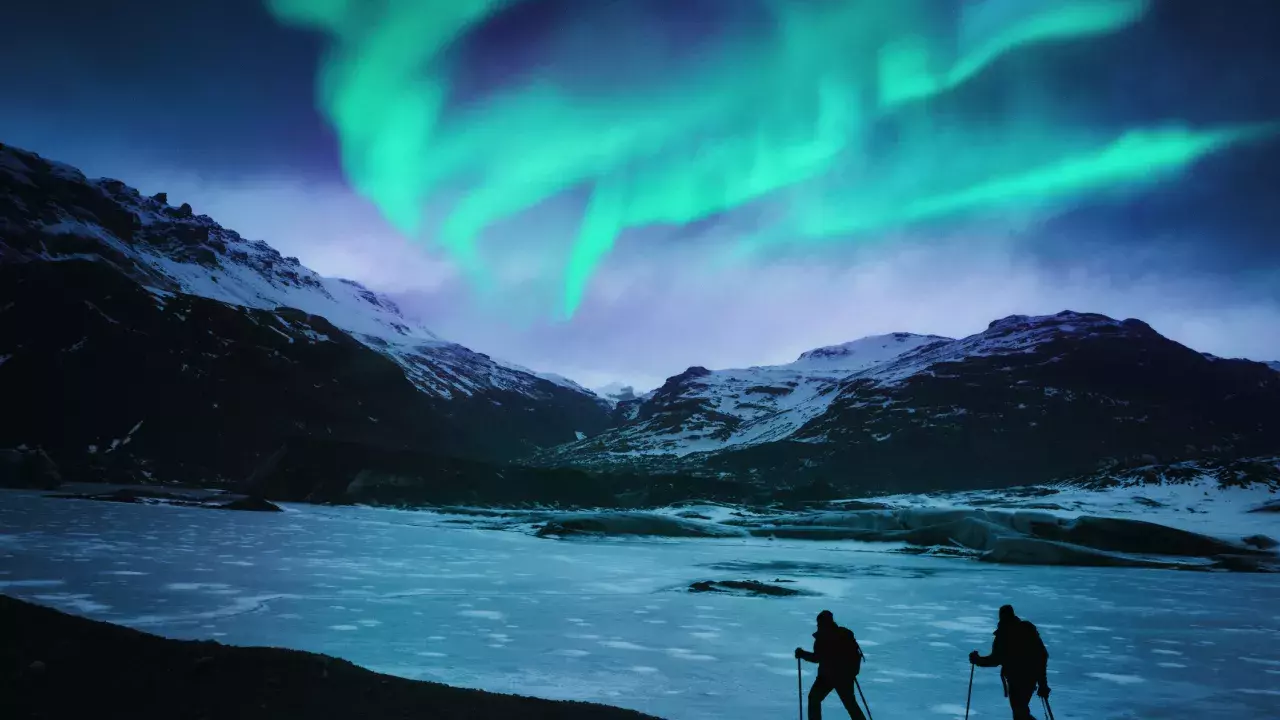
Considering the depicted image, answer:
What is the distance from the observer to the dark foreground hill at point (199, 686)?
9.16 m

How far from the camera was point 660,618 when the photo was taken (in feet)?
64.0

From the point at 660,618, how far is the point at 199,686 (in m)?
11.8

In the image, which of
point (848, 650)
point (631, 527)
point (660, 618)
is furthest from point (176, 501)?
point (848, 650)

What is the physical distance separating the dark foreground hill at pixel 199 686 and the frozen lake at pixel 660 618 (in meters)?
1.24

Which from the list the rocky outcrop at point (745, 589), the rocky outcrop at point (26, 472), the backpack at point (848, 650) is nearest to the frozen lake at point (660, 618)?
the rocky outcrop at point (745, 589)

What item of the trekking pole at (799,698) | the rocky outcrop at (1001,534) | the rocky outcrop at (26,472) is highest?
the rocky outcrop at (26,472)

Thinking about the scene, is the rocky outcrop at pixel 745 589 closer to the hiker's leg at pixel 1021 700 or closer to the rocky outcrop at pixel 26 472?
the hiker's leg at pixel 1021 700

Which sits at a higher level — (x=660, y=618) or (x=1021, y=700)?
(x=1021, y=700)

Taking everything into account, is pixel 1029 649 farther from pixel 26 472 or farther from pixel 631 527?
pixel 26 472

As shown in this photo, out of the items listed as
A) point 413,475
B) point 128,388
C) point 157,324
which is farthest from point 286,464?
point 157,324

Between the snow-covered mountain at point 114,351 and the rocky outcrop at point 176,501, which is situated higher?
the snow-covered mountain at point 114,351

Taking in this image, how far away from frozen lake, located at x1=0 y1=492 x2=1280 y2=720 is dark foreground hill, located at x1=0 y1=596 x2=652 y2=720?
1.24m

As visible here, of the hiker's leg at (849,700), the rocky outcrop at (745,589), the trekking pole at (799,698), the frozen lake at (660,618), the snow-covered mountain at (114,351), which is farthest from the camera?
the snow-covered mountain at (114,351)

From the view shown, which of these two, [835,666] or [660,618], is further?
[660,618]
